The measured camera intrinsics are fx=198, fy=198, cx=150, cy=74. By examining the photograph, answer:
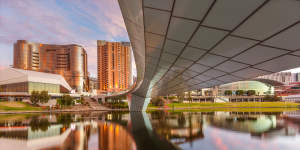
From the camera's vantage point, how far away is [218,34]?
187 inches

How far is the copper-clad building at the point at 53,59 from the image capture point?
137m

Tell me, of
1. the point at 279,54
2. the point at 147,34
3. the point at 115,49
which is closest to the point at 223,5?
the point at 279,54

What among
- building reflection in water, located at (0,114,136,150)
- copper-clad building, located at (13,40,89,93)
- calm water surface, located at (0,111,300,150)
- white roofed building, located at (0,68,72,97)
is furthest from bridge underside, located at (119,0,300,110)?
copper-clad building, located at (13,40,89,93)

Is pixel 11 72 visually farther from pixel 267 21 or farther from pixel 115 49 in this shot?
pixel 267 21

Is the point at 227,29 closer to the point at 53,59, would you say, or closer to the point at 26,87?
the point at 26,87

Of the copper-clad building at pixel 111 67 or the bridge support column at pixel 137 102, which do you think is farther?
the copper-clad building at pixel 111 67

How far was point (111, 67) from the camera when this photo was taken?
576 feet

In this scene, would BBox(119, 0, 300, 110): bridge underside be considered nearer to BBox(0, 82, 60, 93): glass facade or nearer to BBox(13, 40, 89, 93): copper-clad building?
BBox(0, 82, 60, 93): glass facade

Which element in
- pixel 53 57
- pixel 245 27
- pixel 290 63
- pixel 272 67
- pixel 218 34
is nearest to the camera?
pixel 245 27

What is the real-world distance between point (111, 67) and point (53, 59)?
47.0 metres

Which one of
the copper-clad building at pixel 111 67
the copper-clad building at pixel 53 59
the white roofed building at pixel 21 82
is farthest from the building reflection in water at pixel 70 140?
the copper-clad building at pixel 111 67

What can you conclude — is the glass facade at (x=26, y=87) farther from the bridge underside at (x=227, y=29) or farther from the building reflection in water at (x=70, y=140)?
the bridge underside at (x=227, y=29)

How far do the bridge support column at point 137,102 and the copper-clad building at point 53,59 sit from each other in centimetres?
9896

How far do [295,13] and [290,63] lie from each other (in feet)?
9.96
